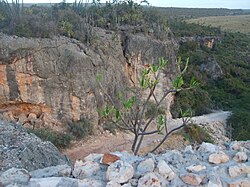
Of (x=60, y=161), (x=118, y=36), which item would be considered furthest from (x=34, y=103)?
(x=60, y=161)

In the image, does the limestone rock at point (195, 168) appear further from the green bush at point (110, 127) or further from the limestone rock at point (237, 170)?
the green bush at point (110, 127)

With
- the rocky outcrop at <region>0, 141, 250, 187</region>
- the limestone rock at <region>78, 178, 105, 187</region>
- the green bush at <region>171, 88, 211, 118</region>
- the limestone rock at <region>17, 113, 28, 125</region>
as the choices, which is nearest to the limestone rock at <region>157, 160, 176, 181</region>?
the rocky outcrop at <region>0, 141, 250, 187</region>

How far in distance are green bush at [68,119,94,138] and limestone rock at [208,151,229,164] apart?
10948 millimetres

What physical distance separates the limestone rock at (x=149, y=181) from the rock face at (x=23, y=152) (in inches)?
144

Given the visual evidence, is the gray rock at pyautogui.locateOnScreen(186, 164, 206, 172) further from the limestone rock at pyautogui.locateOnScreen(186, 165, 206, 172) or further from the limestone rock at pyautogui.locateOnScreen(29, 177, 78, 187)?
the limestone rock at pyautogui.locateOnScreen(29, 177, 78, 187)

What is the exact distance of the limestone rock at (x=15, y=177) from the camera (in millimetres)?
3180

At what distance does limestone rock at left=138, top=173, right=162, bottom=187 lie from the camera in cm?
304

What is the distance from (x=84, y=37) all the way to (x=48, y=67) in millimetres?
2755

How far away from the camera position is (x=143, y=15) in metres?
21.3

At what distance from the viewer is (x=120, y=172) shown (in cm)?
312

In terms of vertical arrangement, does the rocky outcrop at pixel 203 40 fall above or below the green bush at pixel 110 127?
above

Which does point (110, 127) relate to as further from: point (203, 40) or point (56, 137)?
point (203, 40)

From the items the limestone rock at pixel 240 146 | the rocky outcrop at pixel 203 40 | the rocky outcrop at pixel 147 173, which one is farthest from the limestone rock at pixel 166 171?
the rocky outcrop at pixel 203 40

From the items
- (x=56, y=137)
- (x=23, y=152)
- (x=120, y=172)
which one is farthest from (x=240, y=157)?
(x=56, y=137)
